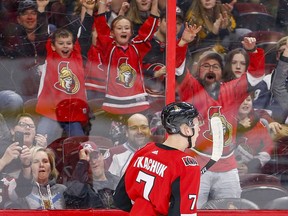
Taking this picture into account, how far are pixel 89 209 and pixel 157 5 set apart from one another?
1.44 meters

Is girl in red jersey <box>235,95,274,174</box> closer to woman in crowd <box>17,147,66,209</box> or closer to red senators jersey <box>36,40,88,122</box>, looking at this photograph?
red senators jersey <box>36,40,88,122</box>

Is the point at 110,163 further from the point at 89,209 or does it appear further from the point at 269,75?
the point at 269,75

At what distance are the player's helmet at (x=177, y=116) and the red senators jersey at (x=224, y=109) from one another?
126 cm

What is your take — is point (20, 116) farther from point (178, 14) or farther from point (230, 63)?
point (230, 63)

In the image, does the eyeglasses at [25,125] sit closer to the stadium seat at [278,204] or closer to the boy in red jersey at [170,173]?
the boy in red jersey at [170,173]

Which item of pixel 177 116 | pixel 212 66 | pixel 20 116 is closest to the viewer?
pixel 177 116

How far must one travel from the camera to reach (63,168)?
22.4ft

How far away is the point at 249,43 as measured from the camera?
688 centimetres

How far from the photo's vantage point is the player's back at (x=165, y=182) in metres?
5.44

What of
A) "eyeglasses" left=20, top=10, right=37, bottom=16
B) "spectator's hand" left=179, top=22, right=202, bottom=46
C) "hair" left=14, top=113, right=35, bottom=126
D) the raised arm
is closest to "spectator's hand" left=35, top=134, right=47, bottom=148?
"hair" left=14, top=113, right=35, bottom=126

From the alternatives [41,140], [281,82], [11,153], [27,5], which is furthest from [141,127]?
[27,5]

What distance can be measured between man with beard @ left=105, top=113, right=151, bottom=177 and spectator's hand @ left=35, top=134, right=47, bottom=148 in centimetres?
43

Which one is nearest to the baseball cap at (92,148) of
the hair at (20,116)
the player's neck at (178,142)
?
the hair at (20,116)

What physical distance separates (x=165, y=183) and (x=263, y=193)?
162 cm
